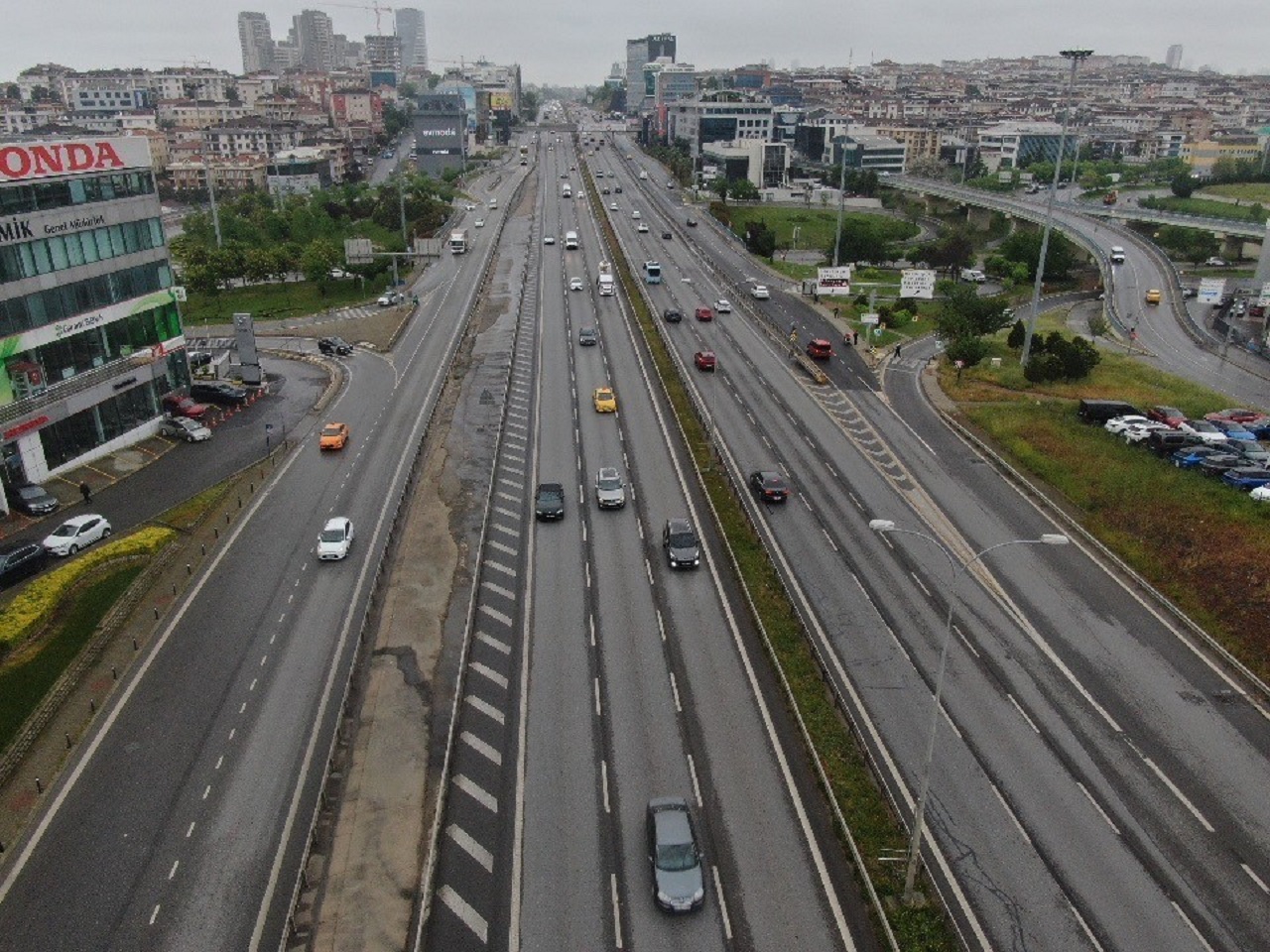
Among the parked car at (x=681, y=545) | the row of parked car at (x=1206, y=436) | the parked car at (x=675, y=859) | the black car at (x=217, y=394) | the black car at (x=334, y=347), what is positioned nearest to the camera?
the parked car at (x=675, y=859)

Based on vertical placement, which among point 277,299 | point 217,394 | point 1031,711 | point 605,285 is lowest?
point 1031,711

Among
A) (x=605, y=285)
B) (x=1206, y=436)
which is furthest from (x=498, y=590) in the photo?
(x=605, y=285)

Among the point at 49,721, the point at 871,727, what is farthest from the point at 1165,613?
the point at 49,721

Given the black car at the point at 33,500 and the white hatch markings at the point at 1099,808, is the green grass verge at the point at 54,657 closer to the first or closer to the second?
the black car at the point at 33,500

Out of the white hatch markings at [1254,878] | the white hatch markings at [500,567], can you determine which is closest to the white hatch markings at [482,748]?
the white hatch markings at [500,567]

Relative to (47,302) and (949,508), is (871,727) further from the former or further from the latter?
(47,302)

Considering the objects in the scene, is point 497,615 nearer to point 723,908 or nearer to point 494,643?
point 494,643

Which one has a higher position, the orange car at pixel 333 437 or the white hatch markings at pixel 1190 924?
the orange car at pixel 333 437
